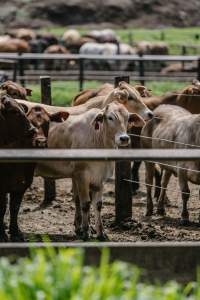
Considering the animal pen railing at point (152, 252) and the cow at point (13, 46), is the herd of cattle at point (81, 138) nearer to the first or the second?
the animal pen railing at point (152, 252)

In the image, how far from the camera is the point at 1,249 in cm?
682

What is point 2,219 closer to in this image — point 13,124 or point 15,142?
point 15,142

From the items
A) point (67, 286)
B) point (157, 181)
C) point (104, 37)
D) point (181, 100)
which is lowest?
point (157, 181)

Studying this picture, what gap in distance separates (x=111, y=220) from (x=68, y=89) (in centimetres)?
1223

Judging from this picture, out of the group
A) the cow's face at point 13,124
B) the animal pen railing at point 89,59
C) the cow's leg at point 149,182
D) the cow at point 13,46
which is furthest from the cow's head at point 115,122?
the cow at point 13,46

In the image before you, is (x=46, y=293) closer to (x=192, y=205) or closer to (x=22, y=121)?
(x=22, y=121)

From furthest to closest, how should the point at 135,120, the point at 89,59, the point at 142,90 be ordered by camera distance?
the point at 89,59 → the point at 142,90 → the point at 135,120

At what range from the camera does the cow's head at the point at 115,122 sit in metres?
10.7

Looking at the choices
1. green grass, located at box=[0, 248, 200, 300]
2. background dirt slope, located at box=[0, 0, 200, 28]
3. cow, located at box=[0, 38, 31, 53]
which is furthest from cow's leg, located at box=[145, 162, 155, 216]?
background dirt slope, located at box=[0, 0, 200, 28]

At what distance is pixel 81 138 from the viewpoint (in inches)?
445

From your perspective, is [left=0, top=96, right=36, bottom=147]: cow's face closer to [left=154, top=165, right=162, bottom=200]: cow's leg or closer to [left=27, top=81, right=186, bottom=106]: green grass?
[left=154, top=165, right=162, bottom=200]: cow's leg

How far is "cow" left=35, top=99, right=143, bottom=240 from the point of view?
35.5 ft

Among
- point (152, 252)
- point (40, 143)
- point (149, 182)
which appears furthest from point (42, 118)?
point (152, 252)

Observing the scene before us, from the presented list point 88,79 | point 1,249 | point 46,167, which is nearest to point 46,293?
point 1,249
